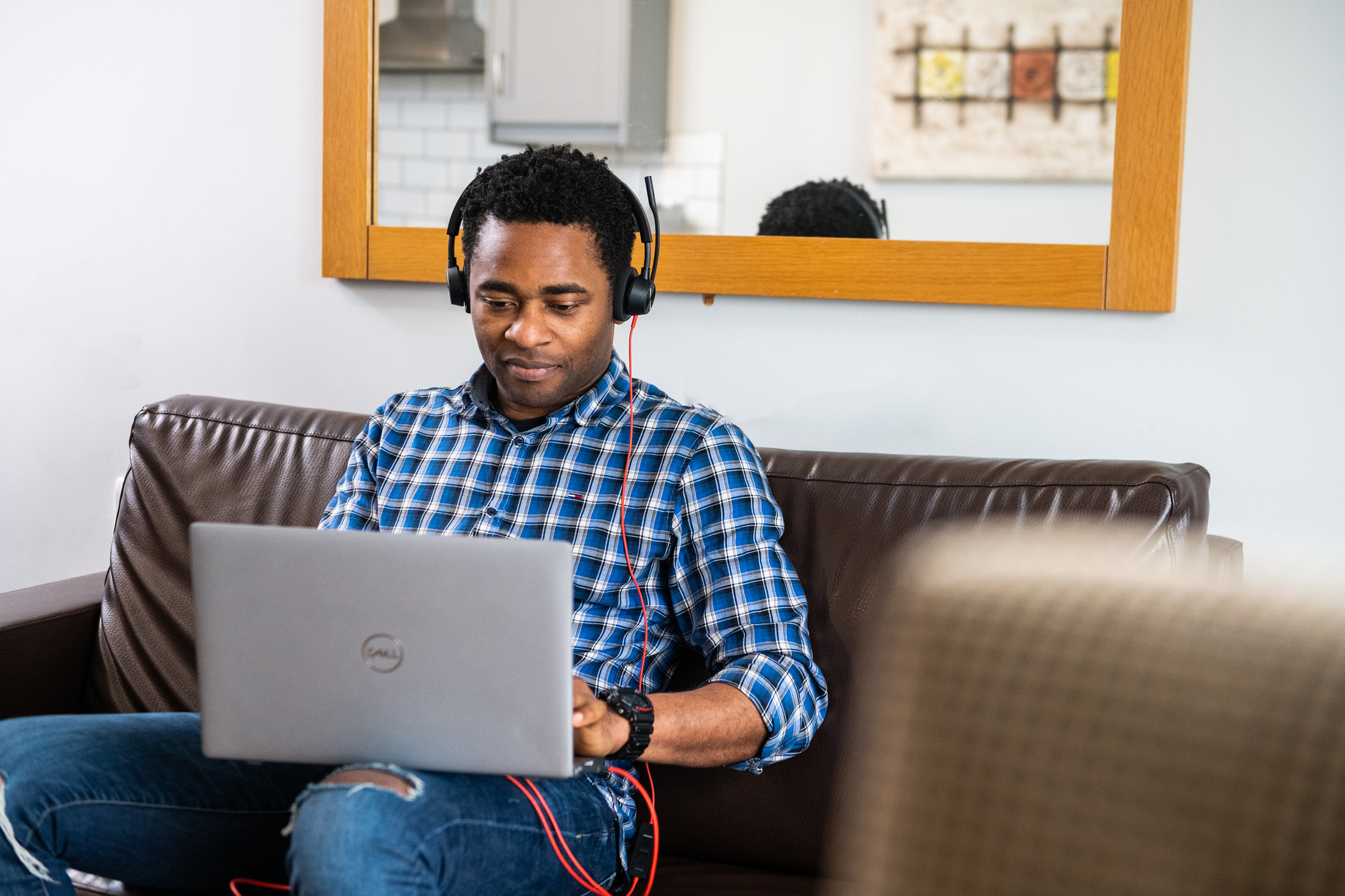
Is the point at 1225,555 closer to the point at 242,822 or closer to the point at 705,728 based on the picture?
the point at 705,728

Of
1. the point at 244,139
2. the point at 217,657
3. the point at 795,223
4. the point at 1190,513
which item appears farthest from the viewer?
the point at 244,139

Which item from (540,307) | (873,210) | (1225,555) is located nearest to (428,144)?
(540,307)

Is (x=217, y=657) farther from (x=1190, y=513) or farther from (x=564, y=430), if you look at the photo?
(x=1190, y=513)

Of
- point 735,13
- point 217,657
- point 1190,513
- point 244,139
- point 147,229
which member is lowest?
point 217,657

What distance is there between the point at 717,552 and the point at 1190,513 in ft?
1.71

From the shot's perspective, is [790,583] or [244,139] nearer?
[790,583]

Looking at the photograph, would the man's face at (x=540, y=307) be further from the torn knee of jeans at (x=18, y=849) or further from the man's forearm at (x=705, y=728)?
the torn knee of jeans at (x=18, y=849)

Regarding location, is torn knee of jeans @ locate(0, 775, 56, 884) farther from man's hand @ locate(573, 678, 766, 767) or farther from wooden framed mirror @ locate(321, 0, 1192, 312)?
wooden framed mirror @ locate(321, 0, 1192, 312)

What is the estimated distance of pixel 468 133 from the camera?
1849 mm

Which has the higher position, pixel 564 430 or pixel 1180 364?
pixel 1180 364

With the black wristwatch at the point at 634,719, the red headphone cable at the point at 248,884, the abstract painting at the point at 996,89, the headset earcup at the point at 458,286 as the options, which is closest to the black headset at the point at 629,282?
the headset earcup at the point at 458,286

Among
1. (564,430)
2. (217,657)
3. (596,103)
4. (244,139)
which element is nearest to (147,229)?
(244,139)

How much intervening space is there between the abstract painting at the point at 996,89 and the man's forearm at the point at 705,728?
830 mm

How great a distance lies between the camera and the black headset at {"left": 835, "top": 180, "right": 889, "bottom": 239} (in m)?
1.62
